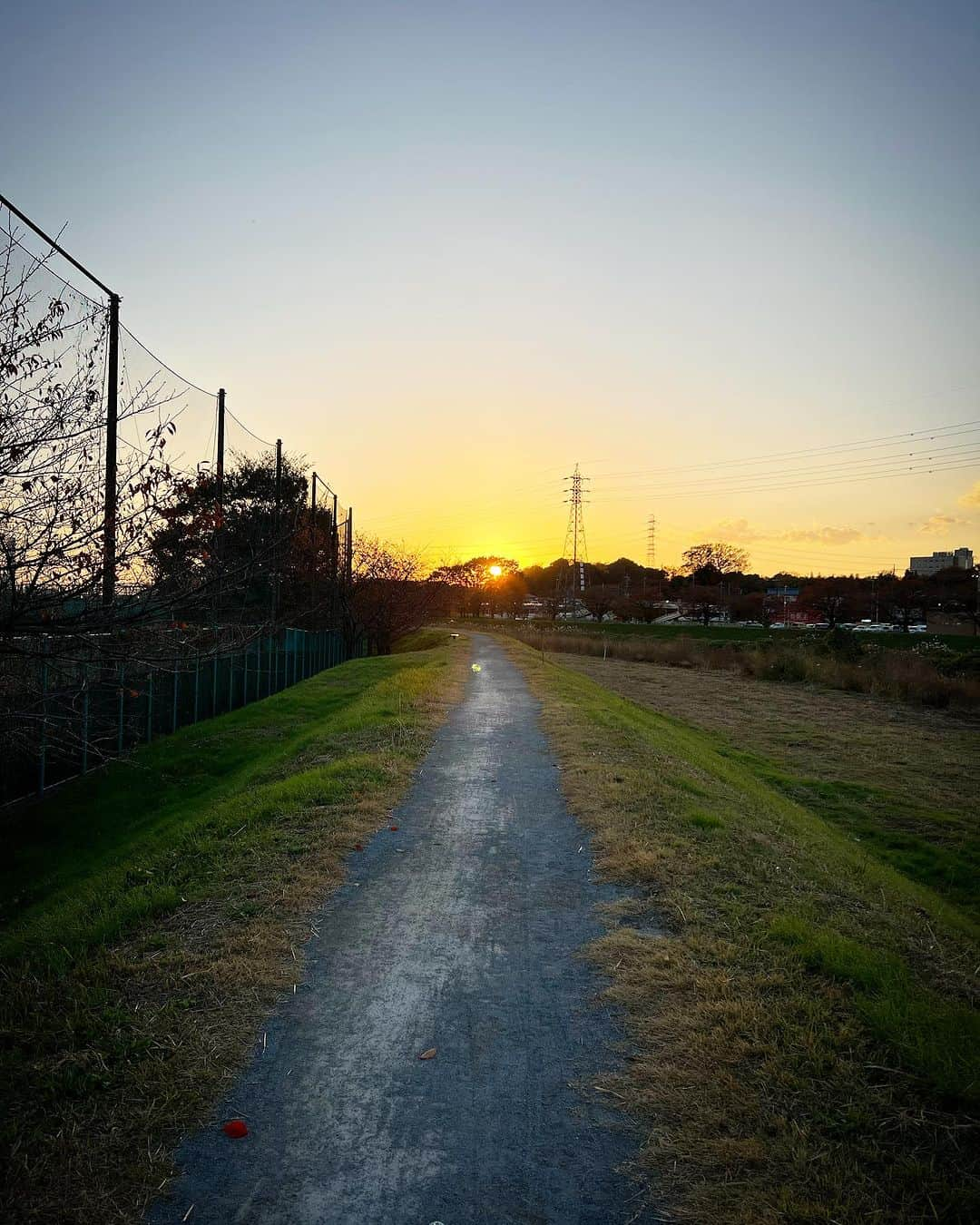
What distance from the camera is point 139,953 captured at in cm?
477

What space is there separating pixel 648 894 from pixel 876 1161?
Result: 2846 mm

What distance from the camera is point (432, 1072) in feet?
12.1

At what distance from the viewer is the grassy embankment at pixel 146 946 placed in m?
3.11

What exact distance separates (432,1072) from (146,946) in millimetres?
2206

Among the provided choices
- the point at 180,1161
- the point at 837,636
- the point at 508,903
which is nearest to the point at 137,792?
the point at 508,903

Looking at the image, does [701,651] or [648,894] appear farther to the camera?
[701,651]

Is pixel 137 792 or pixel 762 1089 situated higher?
pixel 762 1089

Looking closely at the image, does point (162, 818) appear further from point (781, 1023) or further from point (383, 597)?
point (383, 597)

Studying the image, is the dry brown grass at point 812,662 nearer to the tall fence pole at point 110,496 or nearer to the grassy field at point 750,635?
the grassy field at point 750,635

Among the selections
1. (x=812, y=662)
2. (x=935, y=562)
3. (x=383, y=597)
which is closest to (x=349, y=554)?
(x=383, y=597)

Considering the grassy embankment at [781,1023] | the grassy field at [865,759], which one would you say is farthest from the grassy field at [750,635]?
the grassy embankment at [781,1023]

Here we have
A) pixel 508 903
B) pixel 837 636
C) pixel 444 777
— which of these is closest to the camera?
pixel 508 903

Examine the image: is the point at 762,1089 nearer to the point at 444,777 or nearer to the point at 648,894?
the point at 648,894

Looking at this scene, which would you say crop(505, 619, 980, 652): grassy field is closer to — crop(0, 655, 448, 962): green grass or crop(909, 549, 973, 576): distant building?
crop(0, 655, 448, 962): green grass
